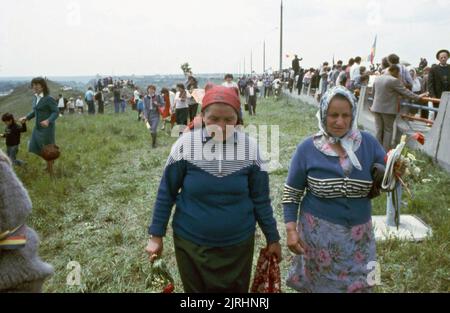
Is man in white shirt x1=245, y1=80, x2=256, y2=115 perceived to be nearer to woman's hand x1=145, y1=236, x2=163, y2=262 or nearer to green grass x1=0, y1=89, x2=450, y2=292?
green grass x1=0, y1=89, x2=450, y2=292

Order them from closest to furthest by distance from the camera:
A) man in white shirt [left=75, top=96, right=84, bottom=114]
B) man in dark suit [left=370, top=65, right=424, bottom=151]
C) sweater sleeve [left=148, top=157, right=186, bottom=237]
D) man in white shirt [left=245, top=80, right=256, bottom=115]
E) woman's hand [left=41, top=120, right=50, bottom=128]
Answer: sweater sleeve [left=148, top=157, right=186, bottom=237], woman's hand [left=41, top=120, right=50, bottom=128], man in dark suit [left=370, top=65, right=424, bottom=151], man in white shirt [left=245, top=80, right=256, bottom=115], man in white shirt [left=75, top=96, right=84, bottom=114]

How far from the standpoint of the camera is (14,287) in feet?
7.11

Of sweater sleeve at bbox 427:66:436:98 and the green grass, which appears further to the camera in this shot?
sweater sleeve at bbox 427:66:436:98

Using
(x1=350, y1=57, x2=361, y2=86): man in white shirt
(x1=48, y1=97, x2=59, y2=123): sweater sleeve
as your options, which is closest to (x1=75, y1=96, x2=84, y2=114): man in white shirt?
(x1=350, y1=57, x2=361, y2=86): man in white shirt

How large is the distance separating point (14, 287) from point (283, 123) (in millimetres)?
14050

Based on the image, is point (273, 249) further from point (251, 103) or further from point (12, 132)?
point (251, 103)

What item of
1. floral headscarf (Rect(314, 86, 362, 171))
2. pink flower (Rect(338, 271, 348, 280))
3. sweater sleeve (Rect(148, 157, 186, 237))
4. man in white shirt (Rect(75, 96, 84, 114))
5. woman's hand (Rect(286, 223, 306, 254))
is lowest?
man in white shirt (Rect(75, 96, 84, 114))

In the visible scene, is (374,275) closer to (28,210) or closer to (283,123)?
(28,210)

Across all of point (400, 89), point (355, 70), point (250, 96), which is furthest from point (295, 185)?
point (250, 96)

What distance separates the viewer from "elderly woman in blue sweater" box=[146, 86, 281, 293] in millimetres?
2508

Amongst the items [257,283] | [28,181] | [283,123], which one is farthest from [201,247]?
[283,123]

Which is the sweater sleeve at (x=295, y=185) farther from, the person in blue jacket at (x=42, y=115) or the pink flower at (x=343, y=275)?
the person in blue jacket at (x=42, y=115)

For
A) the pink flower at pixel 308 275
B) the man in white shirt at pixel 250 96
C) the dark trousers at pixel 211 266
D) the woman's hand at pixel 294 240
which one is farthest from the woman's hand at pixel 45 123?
the man in white shirt at pixel 250 96

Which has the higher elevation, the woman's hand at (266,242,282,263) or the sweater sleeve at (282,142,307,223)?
the sweater sleeve at (282,142,307,223)
